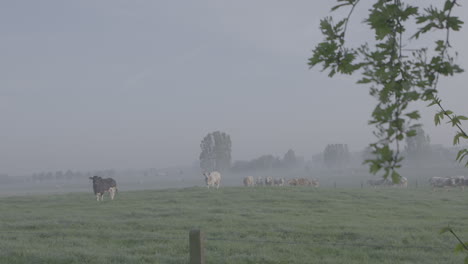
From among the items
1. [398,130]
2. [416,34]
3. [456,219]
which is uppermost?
[416,34]

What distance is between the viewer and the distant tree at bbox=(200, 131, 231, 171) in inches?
4727

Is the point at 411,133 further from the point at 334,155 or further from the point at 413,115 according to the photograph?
the point at 334,155

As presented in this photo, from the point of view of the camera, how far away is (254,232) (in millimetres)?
16156

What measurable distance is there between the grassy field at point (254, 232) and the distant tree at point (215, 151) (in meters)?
90.4

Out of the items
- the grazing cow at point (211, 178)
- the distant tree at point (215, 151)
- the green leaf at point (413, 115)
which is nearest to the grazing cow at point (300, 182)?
the grazing cow at point (211, 178)

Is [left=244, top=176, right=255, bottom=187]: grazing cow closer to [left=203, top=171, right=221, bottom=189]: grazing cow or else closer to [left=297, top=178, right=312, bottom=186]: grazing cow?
[left=297, top=178, right=312, bottom=186]: grazing cow

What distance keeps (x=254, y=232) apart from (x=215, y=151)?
105 m

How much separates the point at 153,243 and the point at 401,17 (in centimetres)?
1317

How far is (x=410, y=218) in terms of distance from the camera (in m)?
21.1

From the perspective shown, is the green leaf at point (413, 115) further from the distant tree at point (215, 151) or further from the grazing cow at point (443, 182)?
the distant tree at point (215, 151)

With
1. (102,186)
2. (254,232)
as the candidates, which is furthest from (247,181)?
(254,232)

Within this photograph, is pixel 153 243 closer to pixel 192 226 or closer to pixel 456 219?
pixel 192 226

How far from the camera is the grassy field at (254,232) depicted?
12.0 m

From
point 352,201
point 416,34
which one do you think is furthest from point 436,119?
point 352,201
